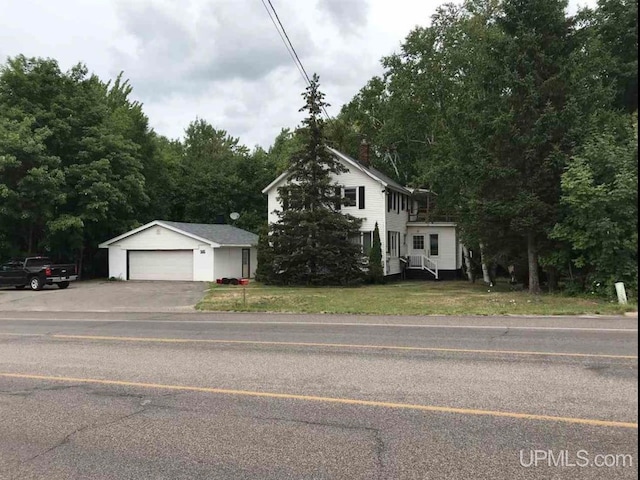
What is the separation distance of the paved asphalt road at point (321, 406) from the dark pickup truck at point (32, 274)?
1871 centimetres

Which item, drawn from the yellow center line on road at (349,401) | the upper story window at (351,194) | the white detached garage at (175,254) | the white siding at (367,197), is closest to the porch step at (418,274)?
the white siding at (367,197)

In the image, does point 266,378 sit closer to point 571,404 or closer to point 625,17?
point 571,404

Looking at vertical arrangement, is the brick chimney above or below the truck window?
above

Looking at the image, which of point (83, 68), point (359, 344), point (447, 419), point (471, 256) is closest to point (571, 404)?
point (447, 419)

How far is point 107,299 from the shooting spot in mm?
23156

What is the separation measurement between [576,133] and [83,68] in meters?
33.1

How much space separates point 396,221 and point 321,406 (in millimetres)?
30169

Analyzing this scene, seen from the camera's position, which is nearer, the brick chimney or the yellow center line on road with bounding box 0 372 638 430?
the yellow center line on road with bounding box 0 372 638 430

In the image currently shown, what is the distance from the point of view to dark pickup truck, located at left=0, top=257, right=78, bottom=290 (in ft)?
92.7

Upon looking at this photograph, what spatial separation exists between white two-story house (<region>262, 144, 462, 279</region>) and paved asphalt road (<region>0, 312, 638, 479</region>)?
21650mm

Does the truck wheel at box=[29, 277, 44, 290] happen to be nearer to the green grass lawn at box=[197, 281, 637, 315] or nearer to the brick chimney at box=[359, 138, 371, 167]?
the green grass lawn at box=[197, 281, 637, 315]

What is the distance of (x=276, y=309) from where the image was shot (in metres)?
17.5

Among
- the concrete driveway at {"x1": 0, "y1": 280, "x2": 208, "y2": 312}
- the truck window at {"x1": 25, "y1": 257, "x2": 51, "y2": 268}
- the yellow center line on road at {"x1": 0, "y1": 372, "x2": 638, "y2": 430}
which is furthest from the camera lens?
the truck window at {"x1": 25, "y1": 257, "x2": 51, "y2": 268}

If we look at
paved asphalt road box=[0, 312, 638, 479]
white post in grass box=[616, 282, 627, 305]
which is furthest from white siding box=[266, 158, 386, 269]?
paved asphalt road box=[0, 312, 638, 479]
